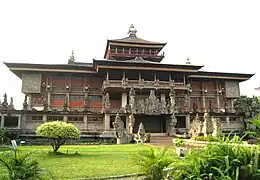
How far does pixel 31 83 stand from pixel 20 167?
3184 cm

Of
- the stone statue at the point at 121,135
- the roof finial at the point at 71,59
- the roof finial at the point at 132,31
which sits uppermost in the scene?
the roof finial at the point at 132,31

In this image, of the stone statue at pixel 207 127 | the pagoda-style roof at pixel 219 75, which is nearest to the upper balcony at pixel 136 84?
the pagoda-style roof at pixel 219 75

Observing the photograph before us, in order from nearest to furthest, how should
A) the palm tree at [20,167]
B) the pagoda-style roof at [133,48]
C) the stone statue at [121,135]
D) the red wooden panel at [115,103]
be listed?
the palm tree at [20,167] < the stone statue at [121,135] < the red wooden panel at [115,103] < the pagoda-style roof at [133,48]

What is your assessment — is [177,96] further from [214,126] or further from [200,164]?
[200,164]

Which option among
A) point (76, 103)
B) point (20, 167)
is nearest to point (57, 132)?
point (20, 167)

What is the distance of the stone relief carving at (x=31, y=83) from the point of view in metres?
33.5

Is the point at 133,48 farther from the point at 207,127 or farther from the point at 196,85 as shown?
the point at 207,127

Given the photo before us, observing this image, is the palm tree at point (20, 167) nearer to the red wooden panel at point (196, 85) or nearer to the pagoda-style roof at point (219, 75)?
the pagoda-style roof at point (219, 75)

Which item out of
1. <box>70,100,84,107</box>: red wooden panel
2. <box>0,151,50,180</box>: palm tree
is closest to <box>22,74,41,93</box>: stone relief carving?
<box>70,100,84,107</box>: red wooden panel

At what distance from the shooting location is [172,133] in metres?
29.4

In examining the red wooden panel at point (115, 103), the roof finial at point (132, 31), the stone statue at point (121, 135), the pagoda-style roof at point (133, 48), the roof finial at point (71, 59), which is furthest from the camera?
the roof finial at point (132, 31)

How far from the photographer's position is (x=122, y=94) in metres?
34.0

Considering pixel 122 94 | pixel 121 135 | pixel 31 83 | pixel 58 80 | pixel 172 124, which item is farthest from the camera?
pixel 58 80

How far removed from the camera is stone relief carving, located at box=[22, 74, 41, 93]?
3350 cm
